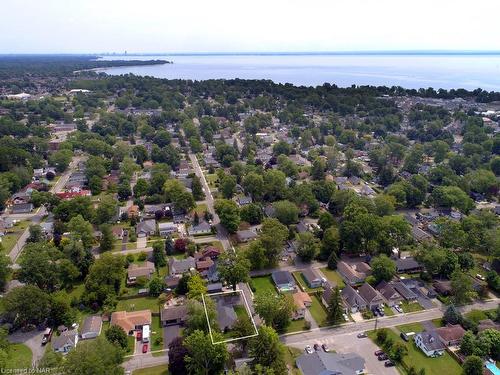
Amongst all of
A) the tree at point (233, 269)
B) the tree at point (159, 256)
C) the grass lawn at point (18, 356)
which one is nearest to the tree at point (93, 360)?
the grass lawn at point (18, 356)

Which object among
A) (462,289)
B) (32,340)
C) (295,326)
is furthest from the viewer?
(462,289)

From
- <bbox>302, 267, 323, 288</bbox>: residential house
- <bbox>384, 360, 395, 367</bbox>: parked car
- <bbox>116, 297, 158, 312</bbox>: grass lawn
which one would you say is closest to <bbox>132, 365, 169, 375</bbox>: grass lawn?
<bbox>116, 297, 158, 312</bbox>: grass lawn

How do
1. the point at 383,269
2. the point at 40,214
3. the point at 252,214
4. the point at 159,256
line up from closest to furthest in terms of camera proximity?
1. the point at 383,269
2. the point at 159,256
3. the point at 252,214
4. the point at 40,214

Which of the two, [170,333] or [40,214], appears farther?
[40,214]

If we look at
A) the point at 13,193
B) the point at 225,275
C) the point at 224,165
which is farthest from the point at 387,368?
the point at 13,193

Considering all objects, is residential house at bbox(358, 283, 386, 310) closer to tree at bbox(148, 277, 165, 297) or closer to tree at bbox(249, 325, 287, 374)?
tree at bbox(249, 325, 287, 374)

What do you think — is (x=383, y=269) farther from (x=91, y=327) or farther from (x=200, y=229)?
(x=91, y=327)

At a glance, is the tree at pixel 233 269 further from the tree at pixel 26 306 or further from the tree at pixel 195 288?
the tree at pixel 26 306

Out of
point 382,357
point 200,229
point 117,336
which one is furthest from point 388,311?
point 200,229
